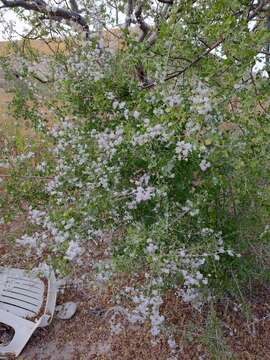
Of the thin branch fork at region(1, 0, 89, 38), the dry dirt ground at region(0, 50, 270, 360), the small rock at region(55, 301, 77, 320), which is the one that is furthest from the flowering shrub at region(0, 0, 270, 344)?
the small rock at region(55, 301, 77, 320)

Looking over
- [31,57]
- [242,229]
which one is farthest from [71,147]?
[31,57]

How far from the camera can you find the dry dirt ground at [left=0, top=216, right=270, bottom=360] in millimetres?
2727

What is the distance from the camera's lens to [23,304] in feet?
11.5

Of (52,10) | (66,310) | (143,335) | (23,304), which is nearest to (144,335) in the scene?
(143,335)

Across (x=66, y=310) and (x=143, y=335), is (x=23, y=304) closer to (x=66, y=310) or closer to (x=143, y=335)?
(x=66, y=310)

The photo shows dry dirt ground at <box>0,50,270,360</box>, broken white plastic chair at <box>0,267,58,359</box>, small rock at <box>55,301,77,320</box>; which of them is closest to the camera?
dry dirt ground at <box>0,50,270,360</box>

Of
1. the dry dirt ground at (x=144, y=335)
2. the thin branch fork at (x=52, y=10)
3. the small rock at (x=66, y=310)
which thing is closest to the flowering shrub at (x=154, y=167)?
the dry dirt ground at (x=144, y=335)

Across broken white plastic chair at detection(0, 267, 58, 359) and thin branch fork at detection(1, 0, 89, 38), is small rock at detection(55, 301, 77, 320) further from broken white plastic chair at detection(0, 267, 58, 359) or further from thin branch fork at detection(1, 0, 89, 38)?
thin branch fork at detection(1, 0, 89, 38)

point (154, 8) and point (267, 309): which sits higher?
point (154, 8)

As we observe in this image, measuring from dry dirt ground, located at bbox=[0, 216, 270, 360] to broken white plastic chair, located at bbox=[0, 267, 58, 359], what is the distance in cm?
14

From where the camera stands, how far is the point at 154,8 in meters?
3.29

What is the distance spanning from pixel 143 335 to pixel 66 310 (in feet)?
2.79

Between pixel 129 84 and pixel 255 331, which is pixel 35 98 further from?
pixel 255 331

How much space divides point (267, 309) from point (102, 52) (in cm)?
229
